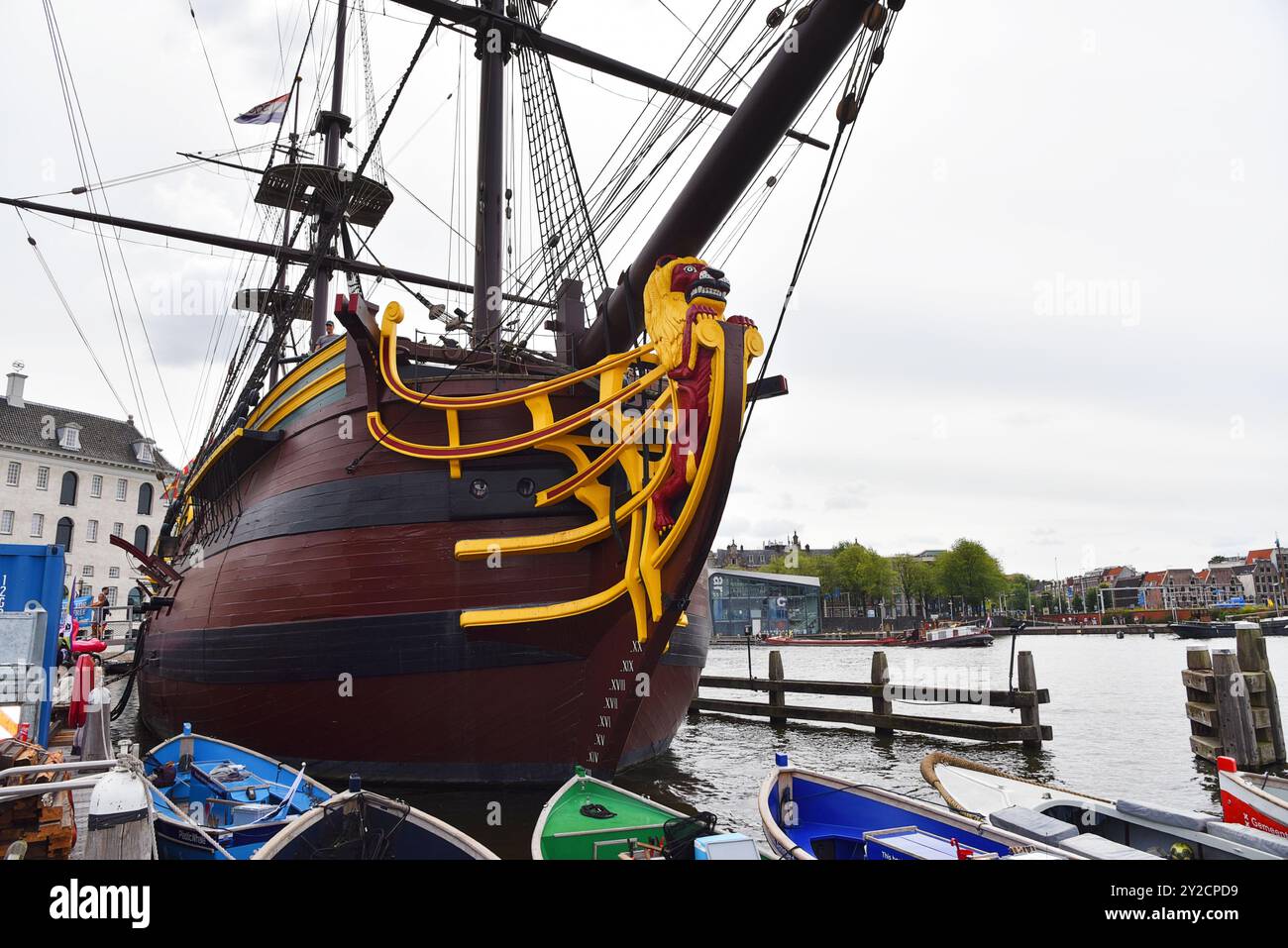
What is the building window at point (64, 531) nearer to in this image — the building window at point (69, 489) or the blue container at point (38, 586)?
the building window at point (69, 489)

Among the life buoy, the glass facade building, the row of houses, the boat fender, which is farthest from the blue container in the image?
the row of houses

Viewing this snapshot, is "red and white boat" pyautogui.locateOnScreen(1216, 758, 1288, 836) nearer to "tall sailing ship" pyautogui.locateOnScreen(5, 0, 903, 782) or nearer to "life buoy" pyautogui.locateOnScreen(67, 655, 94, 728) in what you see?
"tall sailing ship" pyautogui.locateOnScreen(5, 0, 903, 782)

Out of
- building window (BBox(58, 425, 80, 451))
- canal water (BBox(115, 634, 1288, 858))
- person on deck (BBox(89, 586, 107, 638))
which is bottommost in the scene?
canal water (BBox(115, 634, 1288, 858))

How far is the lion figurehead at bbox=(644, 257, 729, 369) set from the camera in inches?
295

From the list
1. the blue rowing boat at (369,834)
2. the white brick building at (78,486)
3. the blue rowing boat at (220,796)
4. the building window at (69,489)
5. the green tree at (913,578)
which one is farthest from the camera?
the green tree at (913,578)

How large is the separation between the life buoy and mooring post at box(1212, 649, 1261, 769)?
15.0 m

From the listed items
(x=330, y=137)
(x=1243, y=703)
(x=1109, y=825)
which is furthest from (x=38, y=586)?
(x=330, y=137)

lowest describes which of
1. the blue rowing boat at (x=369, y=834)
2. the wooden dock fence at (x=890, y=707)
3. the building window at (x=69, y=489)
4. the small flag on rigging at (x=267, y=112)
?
the wooden dock fence at (x=890, y=707)

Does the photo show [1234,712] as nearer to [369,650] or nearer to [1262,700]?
[1262,700]

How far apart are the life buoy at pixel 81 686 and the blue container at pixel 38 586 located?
0.97 ft

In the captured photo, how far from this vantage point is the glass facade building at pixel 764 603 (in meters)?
82.7

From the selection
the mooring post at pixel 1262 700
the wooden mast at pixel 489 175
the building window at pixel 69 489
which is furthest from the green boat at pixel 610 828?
the building window at pixel 69 489

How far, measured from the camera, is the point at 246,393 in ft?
47.2

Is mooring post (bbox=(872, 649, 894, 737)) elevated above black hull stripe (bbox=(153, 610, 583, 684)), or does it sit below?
below
